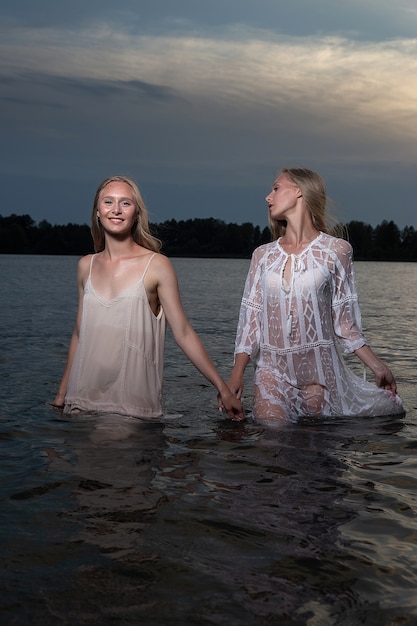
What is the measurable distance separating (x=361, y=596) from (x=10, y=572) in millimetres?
1586

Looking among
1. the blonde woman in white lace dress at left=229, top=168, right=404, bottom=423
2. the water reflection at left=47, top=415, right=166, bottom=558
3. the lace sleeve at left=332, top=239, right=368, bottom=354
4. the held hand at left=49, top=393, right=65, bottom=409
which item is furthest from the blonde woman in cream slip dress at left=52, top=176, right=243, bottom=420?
the lace sleeve at left=332, top=239, right=368, bottom=354

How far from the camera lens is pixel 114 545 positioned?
434 cm

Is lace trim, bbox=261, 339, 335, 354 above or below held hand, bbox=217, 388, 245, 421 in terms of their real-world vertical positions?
above

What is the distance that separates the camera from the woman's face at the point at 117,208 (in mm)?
6488

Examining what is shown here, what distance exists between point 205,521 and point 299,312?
2.67 metres

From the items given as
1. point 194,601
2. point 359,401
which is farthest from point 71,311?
point 194,601

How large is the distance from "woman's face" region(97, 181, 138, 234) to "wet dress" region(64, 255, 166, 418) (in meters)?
0.39

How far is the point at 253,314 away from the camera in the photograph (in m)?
7.24

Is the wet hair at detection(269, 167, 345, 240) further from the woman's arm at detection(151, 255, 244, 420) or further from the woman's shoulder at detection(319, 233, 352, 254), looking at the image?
the woman's arm at detection(151, 255, 244, 420)

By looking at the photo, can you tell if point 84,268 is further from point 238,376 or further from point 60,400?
point 238,376

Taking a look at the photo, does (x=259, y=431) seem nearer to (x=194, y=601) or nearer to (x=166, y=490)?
(x=166, y=490)

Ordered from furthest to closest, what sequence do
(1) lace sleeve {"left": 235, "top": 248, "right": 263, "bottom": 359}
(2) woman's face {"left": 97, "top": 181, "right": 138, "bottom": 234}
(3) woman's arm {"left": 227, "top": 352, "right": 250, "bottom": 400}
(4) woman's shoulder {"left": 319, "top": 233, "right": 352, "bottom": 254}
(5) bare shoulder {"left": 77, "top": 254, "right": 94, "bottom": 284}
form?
(1) lace sleeve {"left": 235, "top": 248, "right": 263, "bottom": 359}, (4) woman's shoulder {"left": 319, "top": 233, "right": 352, "bottom": 254}, (3) woman's arm {"left": 227, "top": 352, "right": 250, "bottom": 400}, (5) bare shoulder {"left": 77, "top": 254, "right": 94, "bottom": 284}, (2) woman's face {"left": 97, "top": 181, "right": 138, "bottom": 234}

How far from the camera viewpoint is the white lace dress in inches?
277

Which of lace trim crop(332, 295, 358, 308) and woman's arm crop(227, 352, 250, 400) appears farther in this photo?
lace trim crop(332, 295, 358, 308)
